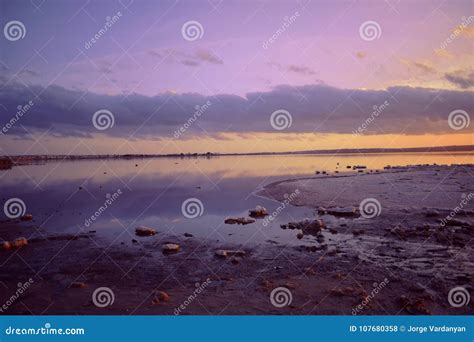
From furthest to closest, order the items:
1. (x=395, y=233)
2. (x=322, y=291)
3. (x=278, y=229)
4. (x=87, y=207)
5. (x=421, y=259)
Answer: (x=87, y=207)
(x=278, y=229)
(x=395, y=233)
(x=421, y=259)
(x=322, y=291)

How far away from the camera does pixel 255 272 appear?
7410 millimetres

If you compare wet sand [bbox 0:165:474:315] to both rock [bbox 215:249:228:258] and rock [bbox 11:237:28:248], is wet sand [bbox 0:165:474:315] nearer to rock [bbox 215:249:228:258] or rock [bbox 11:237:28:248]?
rock [bbox 215:249:228:258]

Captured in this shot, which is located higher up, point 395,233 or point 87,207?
point 395,233

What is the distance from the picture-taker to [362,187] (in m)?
19.9

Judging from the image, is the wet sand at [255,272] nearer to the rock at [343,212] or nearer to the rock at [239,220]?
the rock at [343,212]

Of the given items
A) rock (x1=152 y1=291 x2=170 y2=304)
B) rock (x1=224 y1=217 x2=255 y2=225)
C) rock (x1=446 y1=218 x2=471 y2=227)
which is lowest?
rock (x1=152 y1=291 x2=170 y2=304)

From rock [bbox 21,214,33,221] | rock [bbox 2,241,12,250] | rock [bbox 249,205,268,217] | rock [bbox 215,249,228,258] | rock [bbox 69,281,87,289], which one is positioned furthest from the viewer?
rock [bbox 249,205,268,217]

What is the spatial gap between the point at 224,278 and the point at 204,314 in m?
1.14

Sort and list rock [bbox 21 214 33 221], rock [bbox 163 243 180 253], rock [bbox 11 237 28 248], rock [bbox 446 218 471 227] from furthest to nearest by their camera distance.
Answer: rock [bbox 21 214 33 221] < rock [bbox 446 218 471 227] < rock [bbox 11 237 28 248] < rock [bbox 163 243 180 253]

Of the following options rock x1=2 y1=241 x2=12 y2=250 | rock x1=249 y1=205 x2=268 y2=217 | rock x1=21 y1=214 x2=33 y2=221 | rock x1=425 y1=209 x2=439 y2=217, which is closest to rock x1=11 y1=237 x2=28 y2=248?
rock x1=2 y1=241 x2=12 y2=250

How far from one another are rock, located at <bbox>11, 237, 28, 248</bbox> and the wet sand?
23 centimetres

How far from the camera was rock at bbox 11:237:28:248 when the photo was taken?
30.1 feet

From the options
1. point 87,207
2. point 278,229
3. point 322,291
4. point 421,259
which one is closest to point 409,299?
point 322,291

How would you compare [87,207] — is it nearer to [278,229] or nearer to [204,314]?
[278,229]
